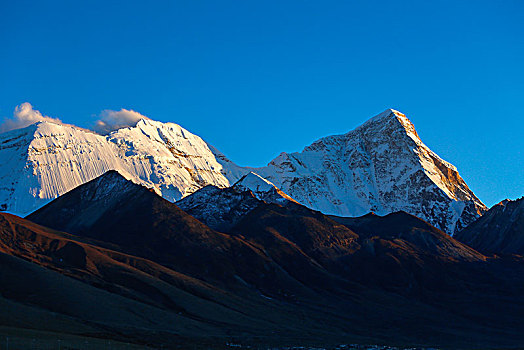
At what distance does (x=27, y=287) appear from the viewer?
15175 cm

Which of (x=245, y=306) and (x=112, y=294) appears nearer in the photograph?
(x=112, y=294)

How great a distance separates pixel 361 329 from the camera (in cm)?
19100

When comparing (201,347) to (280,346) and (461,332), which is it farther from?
(461,332)

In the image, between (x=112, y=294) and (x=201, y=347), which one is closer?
(x=201, y=347)

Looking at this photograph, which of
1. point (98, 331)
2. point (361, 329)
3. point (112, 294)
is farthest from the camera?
point (361, 329)

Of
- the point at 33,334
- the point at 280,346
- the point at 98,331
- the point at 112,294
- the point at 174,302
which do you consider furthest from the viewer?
the point at 174,302

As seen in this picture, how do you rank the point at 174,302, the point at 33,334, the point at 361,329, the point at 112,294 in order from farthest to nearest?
the point at 361,329 < the point at 174,302 < the point at 112,294 < the point at 33,334

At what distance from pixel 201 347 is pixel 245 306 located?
6489cm

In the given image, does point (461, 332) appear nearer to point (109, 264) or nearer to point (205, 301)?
point (205, 301)

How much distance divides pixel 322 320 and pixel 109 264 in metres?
62.4

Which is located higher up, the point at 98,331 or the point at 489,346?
the point at 489,346

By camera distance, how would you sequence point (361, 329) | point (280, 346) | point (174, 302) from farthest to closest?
1. point (361, 329)
2. point (174, 302)
3. point (280, 346)

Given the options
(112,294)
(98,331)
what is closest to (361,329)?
(112,294)

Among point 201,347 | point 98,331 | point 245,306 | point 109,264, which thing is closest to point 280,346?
point 201,347
